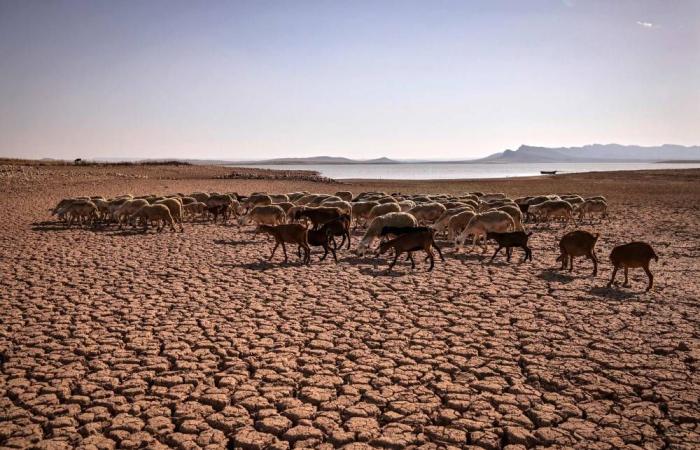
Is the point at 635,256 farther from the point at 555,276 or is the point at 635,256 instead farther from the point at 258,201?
the point at 258,201

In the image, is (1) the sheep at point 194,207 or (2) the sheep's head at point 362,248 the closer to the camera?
(2) the sheep's head at point 362,248

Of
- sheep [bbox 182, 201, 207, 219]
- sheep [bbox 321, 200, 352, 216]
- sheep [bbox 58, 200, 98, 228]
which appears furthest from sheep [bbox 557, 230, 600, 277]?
sheep [bbox 58, 200, 98, 228]

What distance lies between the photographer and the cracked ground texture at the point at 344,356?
5.00m

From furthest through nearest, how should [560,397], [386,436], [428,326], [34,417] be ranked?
[428,326] < [560,397] < [34,417] < [386,436]

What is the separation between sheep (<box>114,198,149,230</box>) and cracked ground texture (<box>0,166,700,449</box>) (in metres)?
7.34

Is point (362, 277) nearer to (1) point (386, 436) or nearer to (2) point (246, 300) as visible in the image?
(2) point (246, 300)

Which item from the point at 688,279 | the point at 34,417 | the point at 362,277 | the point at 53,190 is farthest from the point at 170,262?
the point at 53,190

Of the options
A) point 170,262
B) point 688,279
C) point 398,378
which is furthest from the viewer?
point 170,262

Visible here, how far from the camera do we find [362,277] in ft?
37.0

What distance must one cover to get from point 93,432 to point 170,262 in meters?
8.38

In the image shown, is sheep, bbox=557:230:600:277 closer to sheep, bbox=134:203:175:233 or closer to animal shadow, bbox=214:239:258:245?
animal shadow, bbox=214:239:258:245

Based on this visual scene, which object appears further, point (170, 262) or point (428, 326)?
point (170, 262)

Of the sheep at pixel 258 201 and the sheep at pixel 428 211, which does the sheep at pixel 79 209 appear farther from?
the sheep at pixel 428 211

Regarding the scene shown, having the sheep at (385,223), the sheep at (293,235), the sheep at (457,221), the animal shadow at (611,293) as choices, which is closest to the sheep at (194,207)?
the sheep at (293,235)
